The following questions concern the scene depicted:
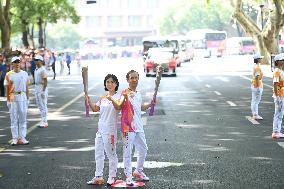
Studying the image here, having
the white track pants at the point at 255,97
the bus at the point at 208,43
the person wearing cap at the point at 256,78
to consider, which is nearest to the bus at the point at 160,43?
the bus at the point at 208,43

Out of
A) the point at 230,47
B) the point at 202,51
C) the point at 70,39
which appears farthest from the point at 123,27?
the point at 202,51

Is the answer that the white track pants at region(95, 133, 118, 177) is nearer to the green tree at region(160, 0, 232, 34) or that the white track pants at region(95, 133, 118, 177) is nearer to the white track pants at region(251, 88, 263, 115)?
the white track pants at region(251, 88, 263, 115)

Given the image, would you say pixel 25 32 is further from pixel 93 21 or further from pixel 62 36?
pixel 93 21

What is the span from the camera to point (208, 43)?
9325cm

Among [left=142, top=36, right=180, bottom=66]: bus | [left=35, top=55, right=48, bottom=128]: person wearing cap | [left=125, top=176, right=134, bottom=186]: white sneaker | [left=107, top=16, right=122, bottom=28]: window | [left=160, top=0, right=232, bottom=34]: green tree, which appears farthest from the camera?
[left=107, top=16, right=122, bottom=28]: window

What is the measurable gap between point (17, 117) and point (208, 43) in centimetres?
8073

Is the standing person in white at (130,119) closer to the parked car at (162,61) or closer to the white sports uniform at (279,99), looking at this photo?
the white sports uniform at (279,99)

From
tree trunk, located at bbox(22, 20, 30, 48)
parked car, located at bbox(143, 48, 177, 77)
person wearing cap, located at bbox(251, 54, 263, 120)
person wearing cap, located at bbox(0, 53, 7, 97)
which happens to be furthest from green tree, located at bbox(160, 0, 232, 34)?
person wearing cap, located at bbox(251, 54, 263, 120)

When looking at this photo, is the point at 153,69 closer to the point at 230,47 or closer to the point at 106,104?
the point at 106,104

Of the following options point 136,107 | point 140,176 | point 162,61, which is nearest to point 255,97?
point 140,176

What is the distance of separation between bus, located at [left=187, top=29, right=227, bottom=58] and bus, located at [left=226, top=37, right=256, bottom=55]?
671 cm

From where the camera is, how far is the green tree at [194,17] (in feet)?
381

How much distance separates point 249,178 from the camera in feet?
31.8

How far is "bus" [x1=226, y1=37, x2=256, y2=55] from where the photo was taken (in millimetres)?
102438
